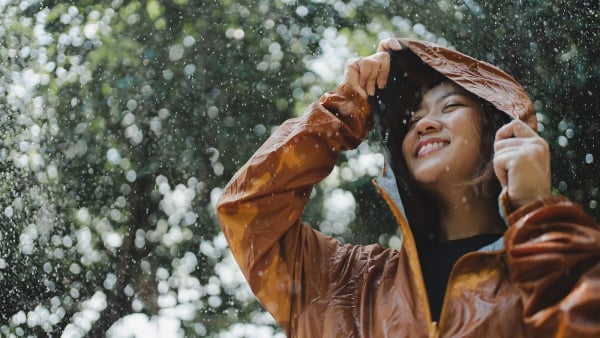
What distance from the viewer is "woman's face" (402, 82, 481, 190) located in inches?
74.8

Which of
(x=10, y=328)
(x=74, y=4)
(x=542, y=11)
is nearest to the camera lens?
(x=542, y=11)

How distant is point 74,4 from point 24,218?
6.16 ft

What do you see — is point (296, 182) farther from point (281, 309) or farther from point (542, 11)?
point (542, 11)

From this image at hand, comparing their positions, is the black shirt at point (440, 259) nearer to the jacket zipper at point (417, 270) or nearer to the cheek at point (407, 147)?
the jacket zipper at point (417, 270)

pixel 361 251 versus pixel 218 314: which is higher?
pixel 361 251

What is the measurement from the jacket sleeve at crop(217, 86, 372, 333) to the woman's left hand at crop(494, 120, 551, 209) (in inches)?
18.8

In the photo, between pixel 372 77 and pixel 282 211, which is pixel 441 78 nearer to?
pixel 372 77

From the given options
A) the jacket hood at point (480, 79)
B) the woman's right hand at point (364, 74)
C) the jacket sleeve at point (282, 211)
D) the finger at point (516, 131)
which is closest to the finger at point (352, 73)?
the woman's right hand at point (364, 74)

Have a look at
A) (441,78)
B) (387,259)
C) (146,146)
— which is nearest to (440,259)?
(387,259)

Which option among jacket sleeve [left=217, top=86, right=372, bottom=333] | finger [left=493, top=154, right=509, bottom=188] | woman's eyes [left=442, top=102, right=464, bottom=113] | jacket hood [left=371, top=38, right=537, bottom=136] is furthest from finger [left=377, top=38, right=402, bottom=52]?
finger [left=493, top=154, right=509, bottom=188]

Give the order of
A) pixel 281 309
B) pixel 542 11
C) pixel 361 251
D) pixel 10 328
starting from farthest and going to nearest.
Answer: pixel 10 328
pixel 542 11
pixel 361 251
pixel 281 309

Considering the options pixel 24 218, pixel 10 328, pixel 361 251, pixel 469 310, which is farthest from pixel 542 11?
pixel 10 328

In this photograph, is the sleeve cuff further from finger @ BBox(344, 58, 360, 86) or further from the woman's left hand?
finger @ BBox(344, 58, 360, 86)

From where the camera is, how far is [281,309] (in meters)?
1.83
